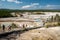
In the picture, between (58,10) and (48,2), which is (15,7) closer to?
(48,2)

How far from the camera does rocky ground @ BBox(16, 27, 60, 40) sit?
5.02 m

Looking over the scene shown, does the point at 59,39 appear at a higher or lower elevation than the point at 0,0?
lower

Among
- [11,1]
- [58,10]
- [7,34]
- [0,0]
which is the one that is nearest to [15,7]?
[11,1]

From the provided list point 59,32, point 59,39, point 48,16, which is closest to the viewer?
point 59,39

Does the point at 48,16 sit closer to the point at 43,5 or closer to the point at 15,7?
the point at 43,5

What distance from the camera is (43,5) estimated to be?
5730 millimetres

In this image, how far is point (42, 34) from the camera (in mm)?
5227

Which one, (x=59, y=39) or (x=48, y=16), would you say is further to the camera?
(x=48, y=16)

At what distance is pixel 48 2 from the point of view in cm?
574

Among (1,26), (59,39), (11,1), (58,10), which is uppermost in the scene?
(11,1)

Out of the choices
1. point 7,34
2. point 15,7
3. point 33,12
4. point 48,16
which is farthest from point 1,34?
point 48,16

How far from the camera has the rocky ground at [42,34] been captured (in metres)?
5.02

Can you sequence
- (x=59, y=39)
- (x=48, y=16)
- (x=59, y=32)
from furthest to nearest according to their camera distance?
(x=48, y=16) → (x=59, y=32) → (x=59, y=39)

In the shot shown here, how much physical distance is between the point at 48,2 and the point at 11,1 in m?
1.40
